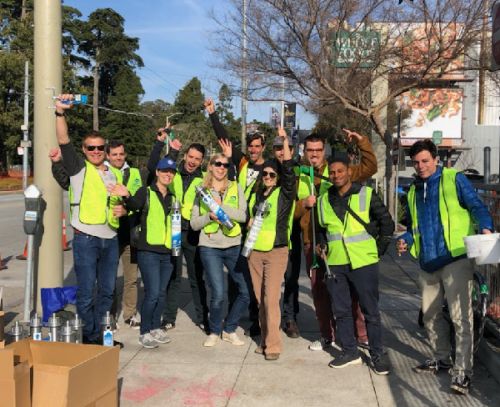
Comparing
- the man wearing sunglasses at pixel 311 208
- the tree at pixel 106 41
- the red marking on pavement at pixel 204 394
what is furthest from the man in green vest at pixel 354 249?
the tree at pixel 106 41

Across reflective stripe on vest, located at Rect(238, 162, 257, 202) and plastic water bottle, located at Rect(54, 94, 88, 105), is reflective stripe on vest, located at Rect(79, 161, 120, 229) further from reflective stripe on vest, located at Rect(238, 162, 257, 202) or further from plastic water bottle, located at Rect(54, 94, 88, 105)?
reflective stripe on vest, located at Rect(238, 162, 257, 202)

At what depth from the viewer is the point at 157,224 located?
553 cm

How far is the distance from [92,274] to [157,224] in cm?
76

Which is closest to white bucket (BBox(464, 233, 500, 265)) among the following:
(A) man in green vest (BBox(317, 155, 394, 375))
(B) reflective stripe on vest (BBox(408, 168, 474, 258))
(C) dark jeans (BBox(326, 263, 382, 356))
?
(B) reflective stripe on vest (BBox(408, 168, 474, 258))

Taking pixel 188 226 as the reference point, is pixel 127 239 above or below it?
below

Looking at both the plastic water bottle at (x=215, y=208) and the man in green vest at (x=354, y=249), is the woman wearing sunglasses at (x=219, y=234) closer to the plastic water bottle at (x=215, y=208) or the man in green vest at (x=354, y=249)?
the plastic water bottle at (x=215, y=208)

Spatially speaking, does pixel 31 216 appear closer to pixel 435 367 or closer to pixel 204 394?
pixel 204 394

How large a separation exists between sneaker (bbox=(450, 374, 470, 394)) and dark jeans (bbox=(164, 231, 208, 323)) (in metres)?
2.77

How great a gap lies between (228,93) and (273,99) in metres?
1.50

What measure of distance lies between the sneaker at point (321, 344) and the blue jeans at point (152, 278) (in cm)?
155

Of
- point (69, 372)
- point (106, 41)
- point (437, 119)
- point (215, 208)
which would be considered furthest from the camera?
point (106, 41)

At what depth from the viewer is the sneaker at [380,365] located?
4.99 metres

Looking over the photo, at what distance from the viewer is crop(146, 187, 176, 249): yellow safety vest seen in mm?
5492

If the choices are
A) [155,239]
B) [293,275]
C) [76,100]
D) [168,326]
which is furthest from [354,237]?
[76,100]
